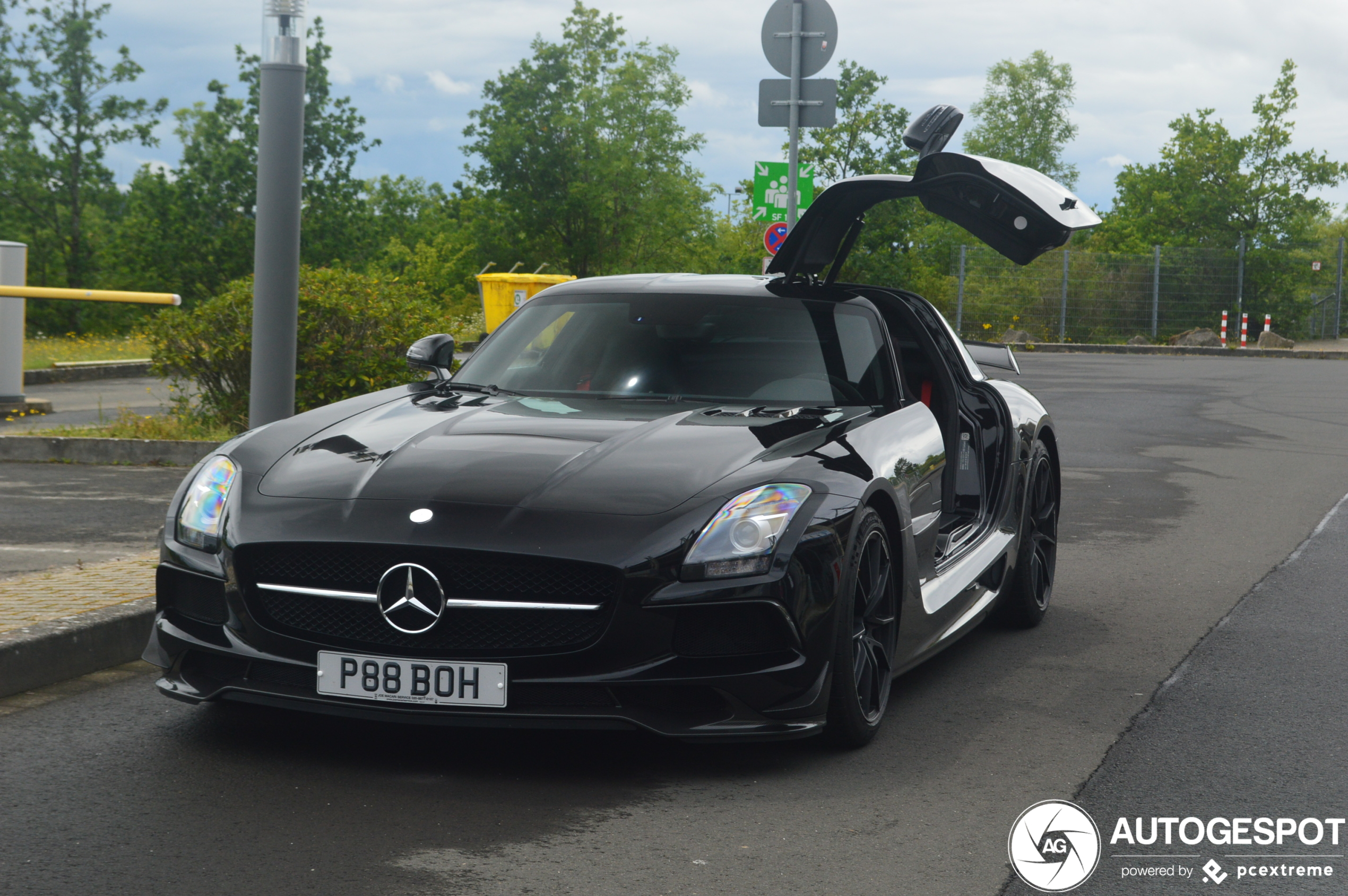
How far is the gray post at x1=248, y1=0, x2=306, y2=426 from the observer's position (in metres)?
6.71

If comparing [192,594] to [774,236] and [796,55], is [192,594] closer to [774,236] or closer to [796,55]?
[796,55]

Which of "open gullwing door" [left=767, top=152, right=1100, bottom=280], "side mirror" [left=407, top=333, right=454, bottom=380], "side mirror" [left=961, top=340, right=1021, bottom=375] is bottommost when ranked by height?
"side mirror" [left=407, top=333, right=454, bottom=380]

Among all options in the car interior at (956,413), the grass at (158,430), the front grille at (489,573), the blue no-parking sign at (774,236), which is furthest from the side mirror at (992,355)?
the blue no-parking sign at (774,236)

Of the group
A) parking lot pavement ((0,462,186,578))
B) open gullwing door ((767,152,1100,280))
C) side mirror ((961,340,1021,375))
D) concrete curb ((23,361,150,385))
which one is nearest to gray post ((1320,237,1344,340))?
concrete curb ((23,361,150,385))

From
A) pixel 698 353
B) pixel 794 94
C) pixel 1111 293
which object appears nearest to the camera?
pixel 698 353

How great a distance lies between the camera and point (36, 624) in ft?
16.8

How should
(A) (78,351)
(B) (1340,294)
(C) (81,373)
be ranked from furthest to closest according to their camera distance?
(B) (1340,294)
(A) (78,351)
(C) (81,373)

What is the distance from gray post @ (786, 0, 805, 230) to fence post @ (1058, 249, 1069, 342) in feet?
98.2

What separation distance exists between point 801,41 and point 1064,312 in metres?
30.3

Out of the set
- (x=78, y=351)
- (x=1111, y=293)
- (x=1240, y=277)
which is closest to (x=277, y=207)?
(x=78, y=351)

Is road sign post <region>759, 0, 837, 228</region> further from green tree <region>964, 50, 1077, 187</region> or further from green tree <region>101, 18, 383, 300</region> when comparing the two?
green tree <region>964, 50, 1077, 187</region>

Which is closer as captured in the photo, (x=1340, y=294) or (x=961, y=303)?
(x=961, y=303)

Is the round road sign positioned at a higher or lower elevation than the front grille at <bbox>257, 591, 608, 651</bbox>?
higher

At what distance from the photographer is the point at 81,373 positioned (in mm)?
19125
